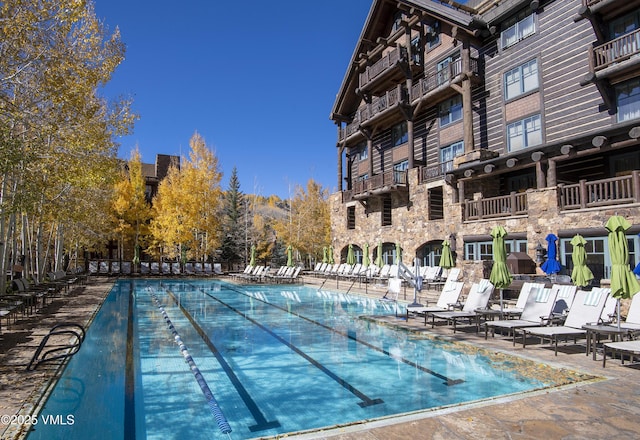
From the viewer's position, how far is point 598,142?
13.1m

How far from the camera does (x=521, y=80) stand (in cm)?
1728

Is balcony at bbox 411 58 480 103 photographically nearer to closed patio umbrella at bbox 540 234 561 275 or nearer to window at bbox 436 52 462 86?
window at bbox 436 52 462 86

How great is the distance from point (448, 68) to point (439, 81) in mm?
901

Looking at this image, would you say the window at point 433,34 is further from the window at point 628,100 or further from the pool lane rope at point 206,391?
the pool lane rope at point 206,391

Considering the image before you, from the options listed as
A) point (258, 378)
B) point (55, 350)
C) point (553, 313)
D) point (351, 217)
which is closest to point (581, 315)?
point (553, 313)

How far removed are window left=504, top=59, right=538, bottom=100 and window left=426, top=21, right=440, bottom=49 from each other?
5.46 metres

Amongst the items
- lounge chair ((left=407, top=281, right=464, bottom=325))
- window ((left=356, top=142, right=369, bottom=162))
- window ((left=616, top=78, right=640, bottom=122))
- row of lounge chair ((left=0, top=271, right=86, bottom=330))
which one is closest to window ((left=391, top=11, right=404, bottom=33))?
window ((left=356, top=142, right=369, bottom=162))

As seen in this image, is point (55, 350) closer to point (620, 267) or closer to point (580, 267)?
point (620, 267)

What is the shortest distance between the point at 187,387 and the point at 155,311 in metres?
7.67

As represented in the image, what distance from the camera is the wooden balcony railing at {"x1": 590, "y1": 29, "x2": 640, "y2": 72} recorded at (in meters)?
12.8

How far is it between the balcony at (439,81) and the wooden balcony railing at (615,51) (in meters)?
5.46

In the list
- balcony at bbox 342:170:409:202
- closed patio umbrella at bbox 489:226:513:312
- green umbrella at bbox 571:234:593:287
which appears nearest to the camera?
green umbrella at bbox 571:234:593:287

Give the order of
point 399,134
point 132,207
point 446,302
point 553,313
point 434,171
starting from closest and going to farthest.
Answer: point 553,313 < point 446,302 < point 434,171 < point 399,134 < point 132,207

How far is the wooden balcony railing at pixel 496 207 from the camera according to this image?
15.7m
